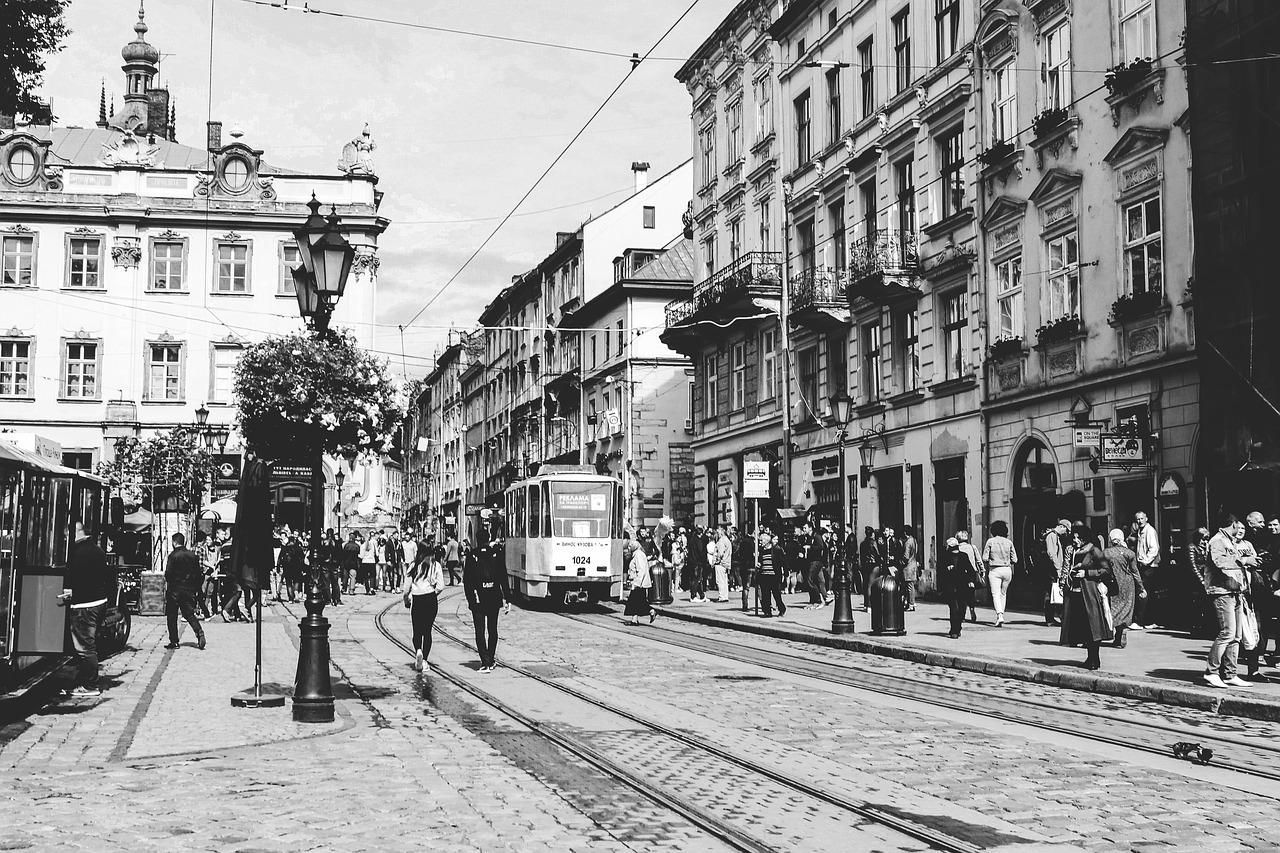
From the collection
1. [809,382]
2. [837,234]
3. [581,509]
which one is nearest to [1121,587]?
[581,509]

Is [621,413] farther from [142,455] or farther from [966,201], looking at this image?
[966,201]

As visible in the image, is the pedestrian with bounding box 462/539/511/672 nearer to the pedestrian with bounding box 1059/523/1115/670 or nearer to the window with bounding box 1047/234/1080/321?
the pedestrian with bounding box 1059/523/1115/670

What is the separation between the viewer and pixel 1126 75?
2388cm

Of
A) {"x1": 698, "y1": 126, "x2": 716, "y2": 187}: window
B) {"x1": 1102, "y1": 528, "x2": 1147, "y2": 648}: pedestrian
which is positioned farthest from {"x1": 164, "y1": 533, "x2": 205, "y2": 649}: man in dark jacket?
{"x1": 698, "y1": 126, "x2": 716, "y2": 187}: window

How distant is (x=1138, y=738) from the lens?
11.5 metres

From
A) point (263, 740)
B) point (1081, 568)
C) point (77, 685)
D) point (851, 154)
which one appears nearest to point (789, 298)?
point (851, 154)

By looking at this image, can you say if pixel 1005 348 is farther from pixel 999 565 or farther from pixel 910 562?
pixel 999 565

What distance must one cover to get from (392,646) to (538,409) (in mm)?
52095

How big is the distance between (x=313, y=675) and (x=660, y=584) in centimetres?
2072

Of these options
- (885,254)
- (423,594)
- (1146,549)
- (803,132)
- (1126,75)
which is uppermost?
(803,132)

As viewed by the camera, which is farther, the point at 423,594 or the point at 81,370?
the point at 81,370

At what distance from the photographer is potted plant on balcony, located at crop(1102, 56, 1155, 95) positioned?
926 inches

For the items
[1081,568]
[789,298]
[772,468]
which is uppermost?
[789,298]

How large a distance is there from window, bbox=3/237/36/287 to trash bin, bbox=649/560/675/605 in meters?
37.2
